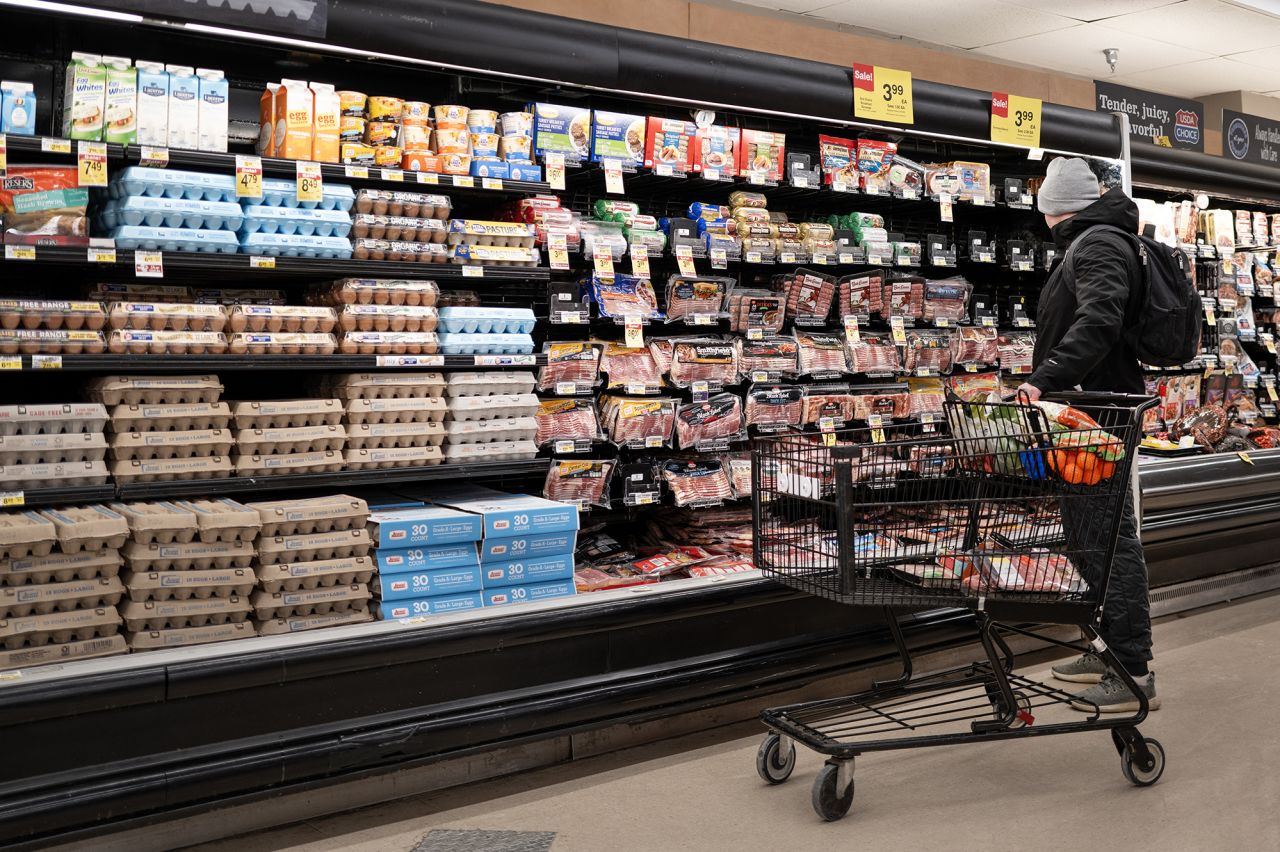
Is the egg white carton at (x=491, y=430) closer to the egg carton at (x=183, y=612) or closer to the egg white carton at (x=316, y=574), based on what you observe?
the egg white carton at (x=316, y=574)

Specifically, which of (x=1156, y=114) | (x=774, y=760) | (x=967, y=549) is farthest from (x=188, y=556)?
(x=1156, y=114)

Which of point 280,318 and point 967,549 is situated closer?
point 967,549

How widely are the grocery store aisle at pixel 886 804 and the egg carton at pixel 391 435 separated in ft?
3.65

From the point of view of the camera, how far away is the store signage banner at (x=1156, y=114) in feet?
21.2

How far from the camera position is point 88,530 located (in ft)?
9.75

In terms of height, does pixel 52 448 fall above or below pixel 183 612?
above

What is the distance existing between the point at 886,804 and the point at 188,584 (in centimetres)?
203

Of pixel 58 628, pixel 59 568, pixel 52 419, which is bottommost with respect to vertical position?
pixel 58 628

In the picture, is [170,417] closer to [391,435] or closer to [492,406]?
[391,435]

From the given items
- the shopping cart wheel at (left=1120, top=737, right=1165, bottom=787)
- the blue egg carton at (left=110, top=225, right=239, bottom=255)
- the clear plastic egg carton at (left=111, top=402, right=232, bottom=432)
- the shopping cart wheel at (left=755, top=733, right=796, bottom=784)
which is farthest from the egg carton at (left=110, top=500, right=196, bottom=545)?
the shopping cart wheel at (left=1120, top=737, right=1165, bottom=787)

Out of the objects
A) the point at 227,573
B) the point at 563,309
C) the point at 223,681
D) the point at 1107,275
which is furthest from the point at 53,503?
the point at 1107,275

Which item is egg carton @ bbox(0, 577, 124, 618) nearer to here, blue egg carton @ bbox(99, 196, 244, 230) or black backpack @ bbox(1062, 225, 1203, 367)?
blue egg carton @ bbox(99, 196, 244, 230)

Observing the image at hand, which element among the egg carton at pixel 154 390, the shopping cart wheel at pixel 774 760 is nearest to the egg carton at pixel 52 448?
the egg carton at pixel 154 390

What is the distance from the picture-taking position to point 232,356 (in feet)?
11.0
